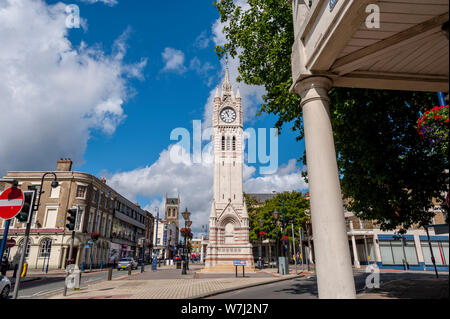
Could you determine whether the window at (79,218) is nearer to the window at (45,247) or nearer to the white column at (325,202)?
the window at (45,247)

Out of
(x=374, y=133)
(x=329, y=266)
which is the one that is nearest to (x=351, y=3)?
(x=329, y=266)

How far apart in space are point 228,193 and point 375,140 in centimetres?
3297

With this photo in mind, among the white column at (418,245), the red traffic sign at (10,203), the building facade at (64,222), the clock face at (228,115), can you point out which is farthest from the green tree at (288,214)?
the red traffic sign at (10,203)

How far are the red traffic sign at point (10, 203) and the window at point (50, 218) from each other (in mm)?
32785

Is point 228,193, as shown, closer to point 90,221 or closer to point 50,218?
point 90,221

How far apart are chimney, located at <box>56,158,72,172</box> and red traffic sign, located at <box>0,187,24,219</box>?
35.2 metres

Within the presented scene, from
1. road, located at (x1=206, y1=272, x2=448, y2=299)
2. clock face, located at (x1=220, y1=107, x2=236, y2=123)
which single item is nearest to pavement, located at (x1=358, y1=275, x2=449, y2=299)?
road, located at (x1=206, y1=272, x2=448, y2=299)

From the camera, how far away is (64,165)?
3806cm

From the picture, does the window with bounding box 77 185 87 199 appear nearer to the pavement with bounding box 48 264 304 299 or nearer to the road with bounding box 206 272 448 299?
the pavement with bounding box 48 264 304 299

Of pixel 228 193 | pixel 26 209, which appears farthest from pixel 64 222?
pixel 26 209

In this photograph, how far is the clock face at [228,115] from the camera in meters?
44.9

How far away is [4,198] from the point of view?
22.8ft
